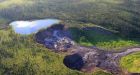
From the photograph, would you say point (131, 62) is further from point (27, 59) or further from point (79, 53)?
point (27, 59)

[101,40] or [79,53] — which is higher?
[101,40]

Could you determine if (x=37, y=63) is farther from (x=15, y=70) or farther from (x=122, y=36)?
(x=122, y=36)

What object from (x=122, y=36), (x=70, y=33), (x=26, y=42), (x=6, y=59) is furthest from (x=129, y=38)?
(x=6, y=59)

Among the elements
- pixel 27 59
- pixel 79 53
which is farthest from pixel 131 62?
pixel 27 59

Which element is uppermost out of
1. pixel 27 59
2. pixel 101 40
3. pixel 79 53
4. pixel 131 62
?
pixel 131 62

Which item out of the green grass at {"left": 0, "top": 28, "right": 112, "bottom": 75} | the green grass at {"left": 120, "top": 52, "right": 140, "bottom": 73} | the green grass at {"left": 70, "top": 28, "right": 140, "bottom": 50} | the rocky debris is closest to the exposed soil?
the rocky debris

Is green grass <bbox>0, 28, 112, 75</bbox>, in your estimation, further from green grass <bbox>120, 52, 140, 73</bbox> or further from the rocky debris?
green grass <bbox>120, 52, 140, 73</bbox>

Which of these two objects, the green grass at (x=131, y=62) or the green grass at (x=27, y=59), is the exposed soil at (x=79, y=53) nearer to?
the green grass at (x=131, y=62)
